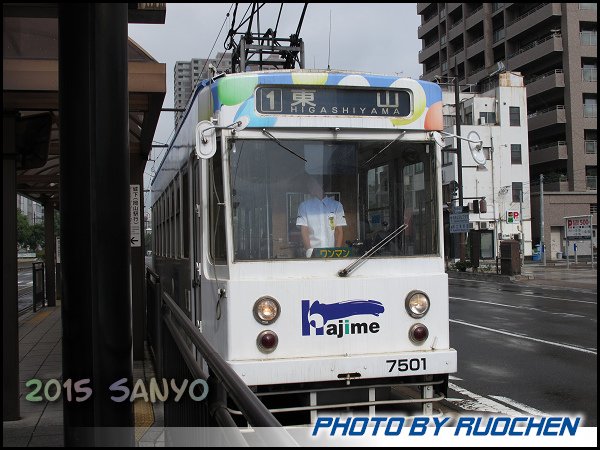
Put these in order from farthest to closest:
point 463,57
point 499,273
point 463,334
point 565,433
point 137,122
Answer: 1. point 463,57
2. point 499,273
3. point 463,334
4. point 137,122
5. point 565,433

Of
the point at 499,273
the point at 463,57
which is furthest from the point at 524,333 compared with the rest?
the point at 463,57

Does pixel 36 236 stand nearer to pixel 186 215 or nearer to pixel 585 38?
pixel 585 38

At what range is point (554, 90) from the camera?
57.2 metres

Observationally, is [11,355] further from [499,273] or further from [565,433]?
[499,273]

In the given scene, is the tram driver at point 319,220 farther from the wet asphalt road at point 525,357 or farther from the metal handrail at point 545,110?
the metal handrail at point 545,110

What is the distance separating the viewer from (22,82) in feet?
21.3

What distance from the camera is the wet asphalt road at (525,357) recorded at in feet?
25.9

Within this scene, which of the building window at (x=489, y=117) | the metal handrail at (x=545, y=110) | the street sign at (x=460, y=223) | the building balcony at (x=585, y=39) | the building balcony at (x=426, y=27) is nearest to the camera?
the street sign at (x=460, y=223)

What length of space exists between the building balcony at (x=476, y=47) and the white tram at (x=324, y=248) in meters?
63.1

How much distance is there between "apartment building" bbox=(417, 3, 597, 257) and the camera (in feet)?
181

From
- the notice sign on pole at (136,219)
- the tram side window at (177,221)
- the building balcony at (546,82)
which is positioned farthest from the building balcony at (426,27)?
the tram side window at (177,221)

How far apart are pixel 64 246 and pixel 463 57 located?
69.6 meters

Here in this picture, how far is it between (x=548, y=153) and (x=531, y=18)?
12.0m

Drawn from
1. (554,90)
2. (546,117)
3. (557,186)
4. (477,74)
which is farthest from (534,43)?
(557,186)
